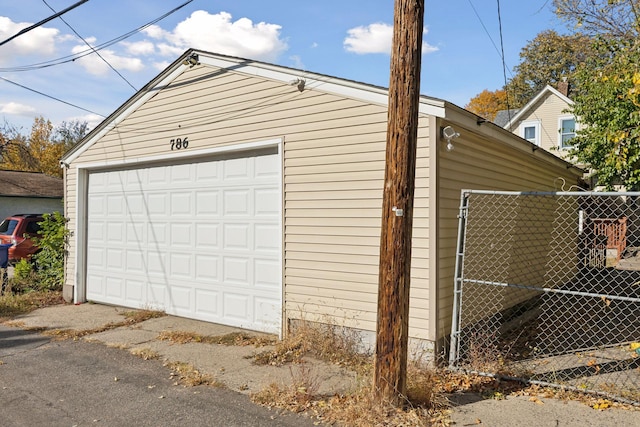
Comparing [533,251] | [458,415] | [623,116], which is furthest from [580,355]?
[623,116]

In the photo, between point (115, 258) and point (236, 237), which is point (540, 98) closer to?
point (236, 237)

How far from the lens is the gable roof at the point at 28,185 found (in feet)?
61.0

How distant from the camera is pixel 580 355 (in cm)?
546

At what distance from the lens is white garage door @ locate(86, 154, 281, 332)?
21.6 ft

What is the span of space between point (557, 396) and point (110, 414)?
13.1 ft

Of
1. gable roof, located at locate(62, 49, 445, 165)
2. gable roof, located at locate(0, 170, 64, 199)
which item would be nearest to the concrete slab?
gable roof, located at locate(62, 49, 445, 165)

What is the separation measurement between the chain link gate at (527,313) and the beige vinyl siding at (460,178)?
0.17 metres

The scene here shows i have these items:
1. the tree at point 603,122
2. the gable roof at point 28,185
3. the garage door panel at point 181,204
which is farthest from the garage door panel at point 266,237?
the gable roof at point 28,185

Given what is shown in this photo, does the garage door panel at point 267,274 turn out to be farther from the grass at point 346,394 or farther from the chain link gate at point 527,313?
the chain link gate at point 527,313

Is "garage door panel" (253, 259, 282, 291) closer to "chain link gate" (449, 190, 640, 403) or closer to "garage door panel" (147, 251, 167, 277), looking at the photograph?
"garage door panel" (147, 251, 167, 277)

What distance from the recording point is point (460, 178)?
5.66 m

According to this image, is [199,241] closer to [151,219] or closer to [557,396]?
[151,219]

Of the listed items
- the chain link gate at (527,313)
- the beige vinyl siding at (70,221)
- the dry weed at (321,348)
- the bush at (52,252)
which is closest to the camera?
the chain link gate at (527,313)

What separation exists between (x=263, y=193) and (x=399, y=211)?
3.27 m
